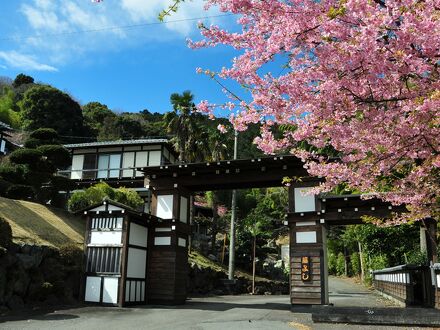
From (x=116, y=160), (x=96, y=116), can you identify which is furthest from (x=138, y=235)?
(x=96, y=116)

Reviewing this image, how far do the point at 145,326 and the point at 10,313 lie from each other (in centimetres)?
458

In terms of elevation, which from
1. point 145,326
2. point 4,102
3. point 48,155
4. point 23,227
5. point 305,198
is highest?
point 4,102

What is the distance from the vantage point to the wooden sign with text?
15.9 metres

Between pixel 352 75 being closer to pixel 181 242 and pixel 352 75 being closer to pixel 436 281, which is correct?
pixel 436 281

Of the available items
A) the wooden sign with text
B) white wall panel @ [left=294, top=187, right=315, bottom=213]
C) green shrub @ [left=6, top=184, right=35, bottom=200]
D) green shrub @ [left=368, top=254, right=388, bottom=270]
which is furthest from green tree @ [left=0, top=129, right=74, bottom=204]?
green shrub @ [left=368, top=254, right=388, bottom=270]

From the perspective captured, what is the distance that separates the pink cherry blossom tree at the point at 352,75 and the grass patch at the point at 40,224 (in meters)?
12.4

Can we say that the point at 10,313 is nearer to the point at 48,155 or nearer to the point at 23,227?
the point at 23,227

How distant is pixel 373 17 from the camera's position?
15.3 feet

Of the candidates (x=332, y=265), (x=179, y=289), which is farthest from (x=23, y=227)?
(x=332, y=265)

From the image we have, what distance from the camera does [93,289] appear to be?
1594 cm

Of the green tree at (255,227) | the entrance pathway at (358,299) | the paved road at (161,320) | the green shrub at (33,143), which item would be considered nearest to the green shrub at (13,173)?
the green shrub at (33,143)

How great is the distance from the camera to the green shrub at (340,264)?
4728 cm

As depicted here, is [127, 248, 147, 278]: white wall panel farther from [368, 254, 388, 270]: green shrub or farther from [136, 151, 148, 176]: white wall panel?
[368, 254, 388, 270]: green shrub

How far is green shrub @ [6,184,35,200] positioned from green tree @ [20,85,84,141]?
28682mm
